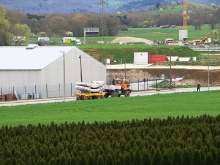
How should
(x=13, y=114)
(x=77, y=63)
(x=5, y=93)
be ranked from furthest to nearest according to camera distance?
1. (x=77, y=63)
2. (x=5, y=93)
3. (x=13, y=114)

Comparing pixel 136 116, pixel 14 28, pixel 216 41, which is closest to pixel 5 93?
pixel 136 116

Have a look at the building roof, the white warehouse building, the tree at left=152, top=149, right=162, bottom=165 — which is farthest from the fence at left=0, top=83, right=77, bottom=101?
the tree at left=152, top=149, right=162, bottom=165

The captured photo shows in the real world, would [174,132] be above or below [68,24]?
below

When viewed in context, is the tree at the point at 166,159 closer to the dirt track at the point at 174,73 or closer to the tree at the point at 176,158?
the tree at the point at 176,158

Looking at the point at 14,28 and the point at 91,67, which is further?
the point at 14,28

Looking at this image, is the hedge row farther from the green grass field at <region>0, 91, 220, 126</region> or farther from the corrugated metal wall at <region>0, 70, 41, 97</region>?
the corrugated metal wall at <region>0, 70, 41, 97</region>

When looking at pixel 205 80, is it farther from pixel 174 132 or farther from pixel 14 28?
pixel 14 28

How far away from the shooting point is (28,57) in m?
67.1

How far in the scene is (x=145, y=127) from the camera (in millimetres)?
30562

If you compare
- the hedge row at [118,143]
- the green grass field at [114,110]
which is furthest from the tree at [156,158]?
the green grass field at [114,110]

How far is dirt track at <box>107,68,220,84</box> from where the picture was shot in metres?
80.9

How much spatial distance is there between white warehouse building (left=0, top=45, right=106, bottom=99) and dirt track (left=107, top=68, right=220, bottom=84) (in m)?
15.8

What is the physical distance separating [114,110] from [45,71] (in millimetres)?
19934

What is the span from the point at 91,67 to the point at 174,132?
40.2 meters
